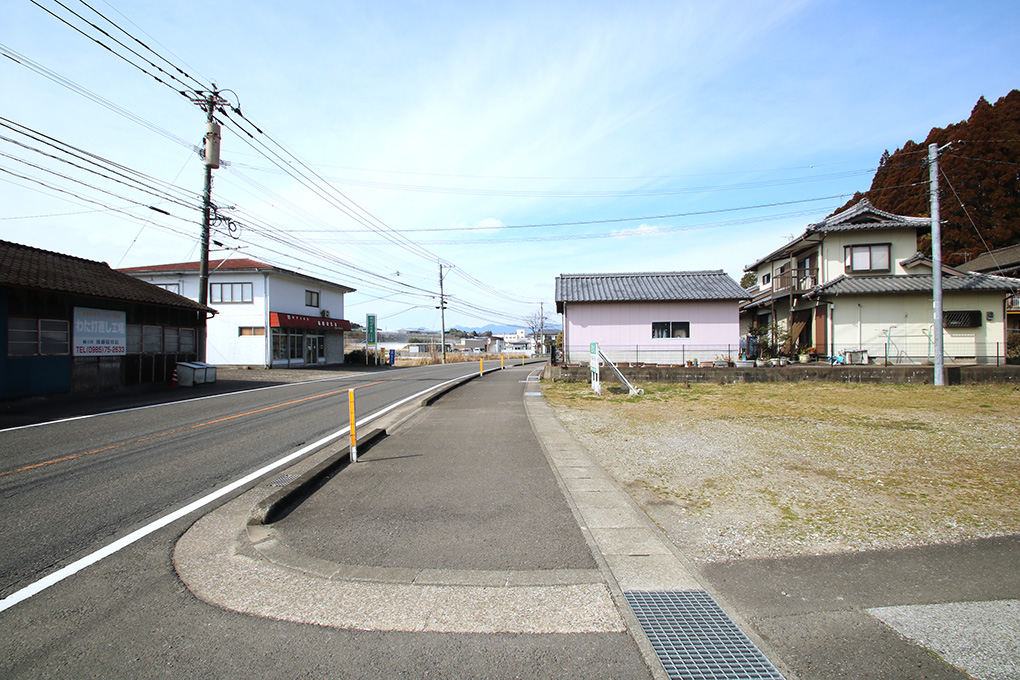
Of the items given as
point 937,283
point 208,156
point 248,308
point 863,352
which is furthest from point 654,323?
point 248,308

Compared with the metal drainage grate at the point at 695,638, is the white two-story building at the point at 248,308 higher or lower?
higher

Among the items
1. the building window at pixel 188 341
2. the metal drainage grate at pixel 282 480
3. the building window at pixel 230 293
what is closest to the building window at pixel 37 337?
the building window at pixel 188 341

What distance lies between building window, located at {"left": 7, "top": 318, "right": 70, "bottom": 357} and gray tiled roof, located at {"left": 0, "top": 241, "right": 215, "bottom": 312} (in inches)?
43.9

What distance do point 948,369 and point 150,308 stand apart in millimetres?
30023

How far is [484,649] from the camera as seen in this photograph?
2668 millimetres

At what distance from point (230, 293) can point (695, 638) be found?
35090mm

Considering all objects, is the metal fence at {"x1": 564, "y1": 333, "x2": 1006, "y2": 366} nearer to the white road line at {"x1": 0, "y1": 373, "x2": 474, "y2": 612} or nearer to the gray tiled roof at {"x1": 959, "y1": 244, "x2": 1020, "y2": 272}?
the gray tiled roof at {"x1": 959, "y1": 244, "x2": 1020, "y2": 272}

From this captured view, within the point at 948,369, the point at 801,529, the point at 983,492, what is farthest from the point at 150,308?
the point at 948,369

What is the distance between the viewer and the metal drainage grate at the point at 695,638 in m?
2.52

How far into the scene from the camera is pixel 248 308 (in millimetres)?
31391

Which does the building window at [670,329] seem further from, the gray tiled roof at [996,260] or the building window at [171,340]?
the gray tiled roof at [996,260]

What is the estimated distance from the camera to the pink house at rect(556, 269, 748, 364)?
23.2 m

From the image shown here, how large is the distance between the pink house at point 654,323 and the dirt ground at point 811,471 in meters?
10.1

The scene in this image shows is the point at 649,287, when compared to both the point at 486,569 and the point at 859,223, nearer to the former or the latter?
the point at 859,223
